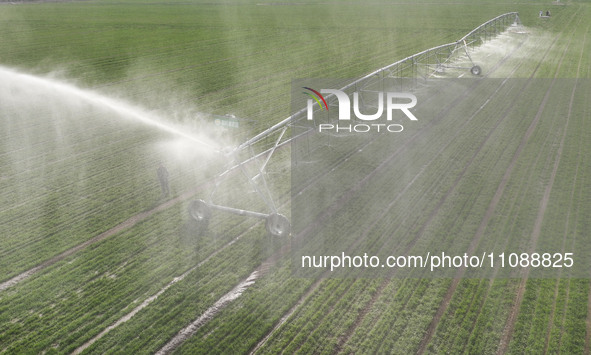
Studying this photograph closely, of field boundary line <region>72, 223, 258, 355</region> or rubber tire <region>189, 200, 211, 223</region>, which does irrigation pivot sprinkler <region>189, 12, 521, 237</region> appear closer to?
rubber tire <region>189, 200, 211, 223</region>

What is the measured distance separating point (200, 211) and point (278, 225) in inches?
103

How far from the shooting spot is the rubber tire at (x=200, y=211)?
15.0 metres

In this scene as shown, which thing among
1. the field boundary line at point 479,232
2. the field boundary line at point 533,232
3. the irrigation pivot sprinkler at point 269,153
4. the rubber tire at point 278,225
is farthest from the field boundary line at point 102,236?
the field boundary line at point 533,232

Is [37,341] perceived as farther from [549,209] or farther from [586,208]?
[586,208]

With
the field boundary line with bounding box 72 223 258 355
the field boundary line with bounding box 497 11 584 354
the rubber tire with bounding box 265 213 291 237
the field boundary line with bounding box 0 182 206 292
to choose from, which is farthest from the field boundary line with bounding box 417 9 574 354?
the field boundary line with bounding box 0 182 206 292

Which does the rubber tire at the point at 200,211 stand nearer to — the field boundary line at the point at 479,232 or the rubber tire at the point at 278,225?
the rubber tire at the point at 278,225

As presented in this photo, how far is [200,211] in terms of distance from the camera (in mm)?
15070

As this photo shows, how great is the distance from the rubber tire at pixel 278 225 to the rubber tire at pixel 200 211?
205 cm

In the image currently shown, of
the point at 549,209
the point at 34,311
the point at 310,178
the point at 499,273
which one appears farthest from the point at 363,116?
the point at 34,311

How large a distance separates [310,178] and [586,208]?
9.20m

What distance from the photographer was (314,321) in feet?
36.8

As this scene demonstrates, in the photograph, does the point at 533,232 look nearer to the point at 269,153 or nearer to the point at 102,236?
the point at 269,153

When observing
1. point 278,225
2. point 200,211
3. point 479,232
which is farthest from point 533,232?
point 200,211

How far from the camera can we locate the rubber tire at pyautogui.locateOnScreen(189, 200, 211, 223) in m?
15.0
